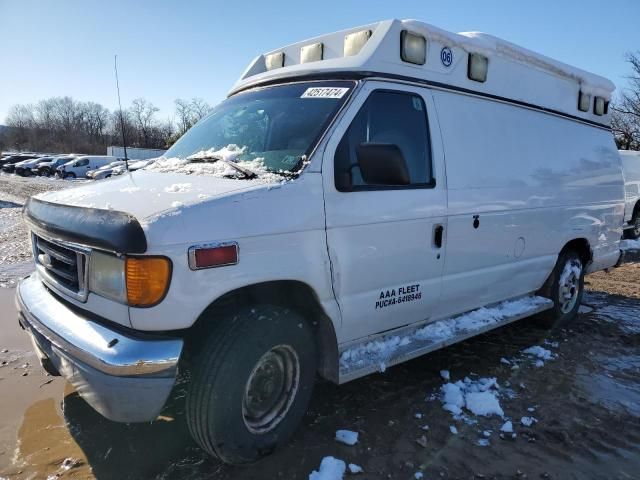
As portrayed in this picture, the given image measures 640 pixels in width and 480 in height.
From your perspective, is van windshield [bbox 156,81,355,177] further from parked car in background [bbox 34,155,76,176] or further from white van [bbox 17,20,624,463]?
parked car in background [bbox 34,155,76,176]

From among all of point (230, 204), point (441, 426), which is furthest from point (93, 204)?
point (441, 426)

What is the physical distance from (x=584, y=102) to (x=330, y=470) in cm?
496

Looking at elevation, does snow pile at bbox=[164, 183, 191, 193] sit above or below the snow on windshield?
below

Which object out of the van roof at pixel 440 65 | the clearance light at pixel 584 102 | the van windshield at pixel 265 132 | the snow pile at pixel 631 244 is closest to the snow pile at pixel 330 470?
the van windshield at pixel 265 132

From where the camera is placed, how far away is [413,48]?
3.50m

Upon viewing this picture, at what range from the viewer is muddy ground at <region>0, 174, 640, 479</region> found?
2.83m

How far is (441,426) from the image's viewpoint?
329cm

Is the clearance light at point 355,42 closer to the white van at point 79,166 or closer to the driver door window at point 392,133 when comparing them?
the driver door window at point 392,133

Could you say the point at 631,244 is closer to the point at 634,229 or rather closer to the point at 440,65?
the point at 634,229

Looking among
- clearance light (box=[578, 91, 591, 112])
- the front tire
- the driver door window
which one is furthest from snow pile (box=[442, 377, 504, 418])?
clearance light (box=[578, 91, 591, 112])

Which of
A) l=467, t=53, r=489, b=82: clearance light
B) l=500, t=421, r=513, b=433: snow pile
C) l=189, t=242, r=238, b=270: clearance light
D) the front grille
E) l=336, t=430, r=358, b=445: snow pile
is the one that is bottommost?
l=500, t=421, r=513, b=433: snow pile

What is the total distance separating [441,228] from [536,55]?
237cm

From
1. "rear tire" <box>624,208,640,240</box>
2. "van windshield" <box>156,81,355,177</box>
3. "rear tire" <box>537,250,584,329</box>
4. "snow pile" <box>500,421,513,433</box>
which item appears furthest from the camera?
"rear tire" <box>624,208,640,240</box>

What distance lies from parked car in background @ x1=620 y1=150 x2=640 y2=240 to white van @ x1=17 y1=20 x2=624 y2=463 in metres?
9.33
